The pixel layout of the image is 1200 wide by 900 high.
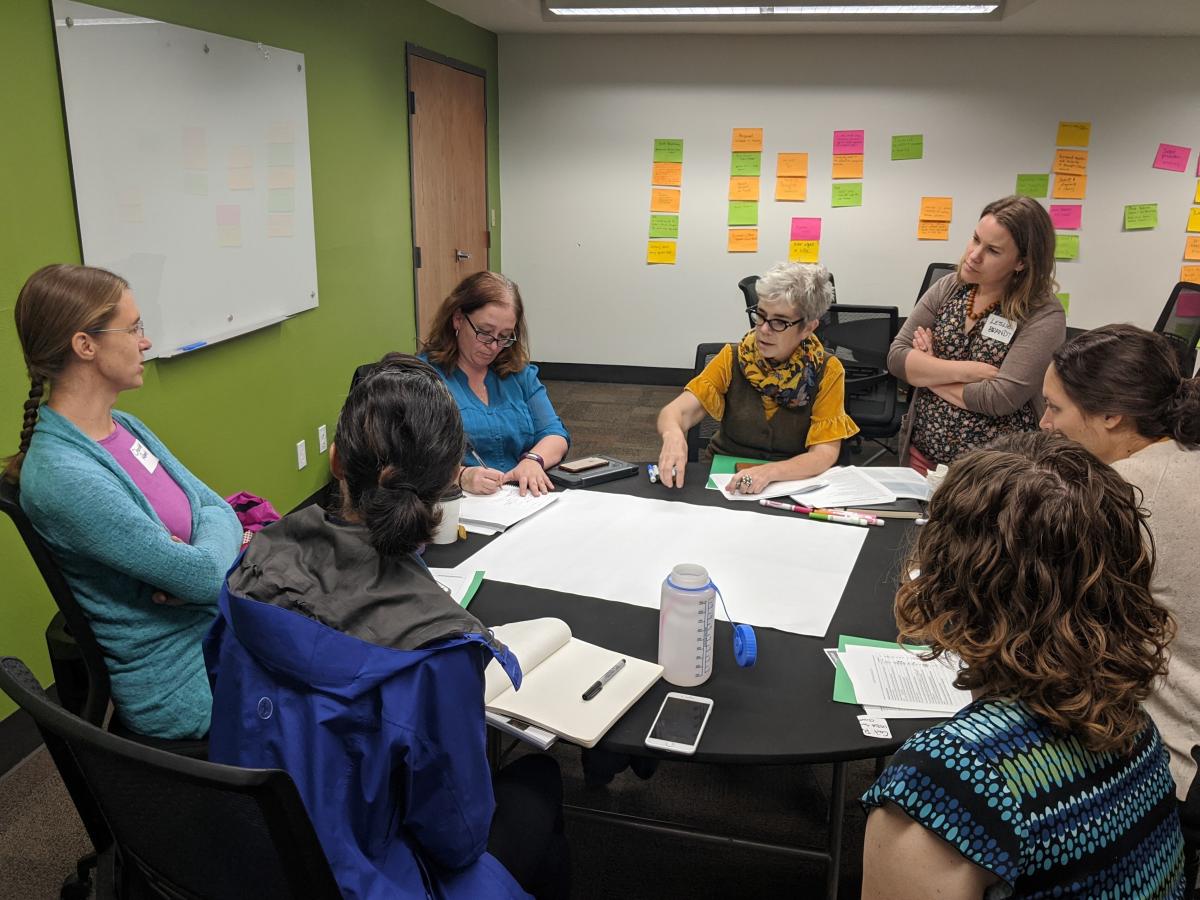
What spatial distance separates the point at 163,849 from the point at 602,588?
3.00 feet

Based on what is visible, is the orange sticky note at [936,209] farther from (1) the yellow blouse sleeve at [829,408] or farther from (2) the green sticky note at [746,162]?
(1) the yellow blouse sleeve at [829,408]

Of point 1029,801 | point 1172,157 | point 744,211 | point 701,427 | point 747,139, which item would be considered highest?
point 747,139

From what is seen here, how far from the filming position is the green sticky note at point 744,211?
20.4 ft

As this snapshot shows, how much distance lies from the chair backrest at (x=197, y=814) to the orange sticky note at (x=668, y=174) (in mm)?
5765

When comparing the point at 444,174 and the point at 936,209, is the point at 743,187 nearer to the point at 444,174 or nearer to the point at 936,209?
the point at 936,209

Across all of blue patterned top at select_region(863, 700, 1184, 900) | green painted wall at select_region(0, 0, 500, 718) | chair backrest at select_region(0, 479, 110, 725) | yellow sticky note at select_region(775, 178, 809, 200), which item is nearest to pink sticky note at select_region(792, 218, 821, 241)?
yellow sticky note at select_region(775, 178, 809, 200)

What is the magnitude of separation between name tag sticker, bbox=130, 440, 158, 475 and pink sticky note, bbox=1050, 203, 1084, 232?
5784mm

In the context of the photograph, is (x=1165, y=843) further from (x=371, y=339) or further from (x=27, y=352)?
(x=371, y=339)

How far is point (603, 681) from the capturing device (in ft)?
4.64

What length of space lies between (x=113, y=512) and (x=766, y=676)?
3.80 ft

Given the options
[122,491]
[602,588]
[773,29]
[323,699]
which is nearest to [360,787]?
[323,699]

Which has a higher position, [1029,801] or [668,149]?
[668,149]

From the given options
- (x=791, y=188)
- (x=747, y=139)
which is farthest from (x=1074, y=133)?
(x=747, y=139)

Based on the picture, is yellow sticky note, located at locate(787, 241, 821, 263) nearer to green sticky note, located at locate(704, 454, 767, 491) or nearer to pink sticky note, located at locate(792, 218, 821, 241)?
pink sticky note, located at locate(792, 218, 821, 241)
